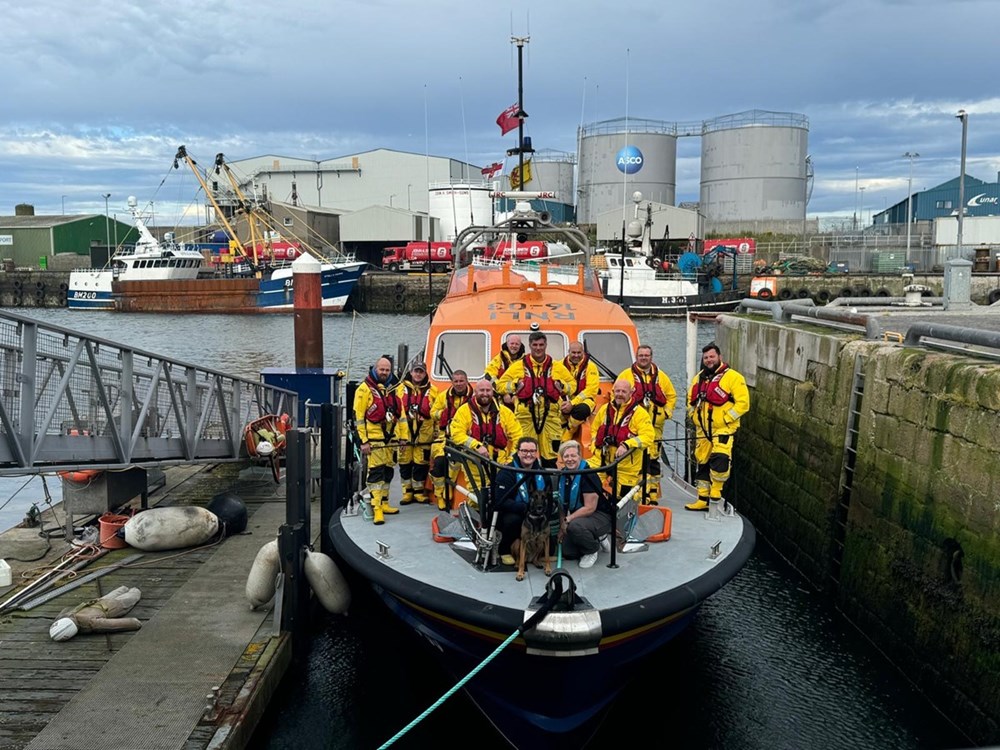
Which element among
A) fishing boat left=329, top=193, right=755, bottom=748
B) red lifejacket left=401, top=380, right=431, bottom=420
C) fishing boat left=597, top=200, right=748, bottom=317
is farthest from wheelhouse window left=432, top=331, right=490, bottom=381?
fishing boat left=597, top=200, right=748, bottom=317

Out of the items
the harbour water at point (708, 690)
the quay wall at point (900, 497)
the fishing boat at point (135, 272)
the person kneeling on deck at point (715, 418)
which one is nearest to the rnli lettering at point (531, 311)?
the person kneeling on deck at point (715, 418)

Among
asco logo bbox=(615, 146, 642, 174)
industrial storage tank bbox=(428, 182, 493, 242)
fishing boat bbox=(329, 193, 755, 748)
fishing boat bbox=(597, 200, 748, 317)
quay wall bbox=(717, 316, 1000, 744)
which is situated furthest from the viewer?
asco logo bbox=(615, 146, 642, 174)

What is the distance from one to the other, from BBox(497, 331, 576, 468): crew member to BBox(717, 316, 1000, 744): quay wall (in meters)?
2.66

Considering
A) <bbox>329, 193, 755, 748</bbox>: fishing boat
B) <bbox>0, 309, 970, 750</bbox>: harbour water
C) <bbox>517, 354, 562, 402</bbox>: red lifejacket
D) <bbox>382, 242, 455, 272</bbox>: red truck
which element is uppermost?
<bbox>382, 242, 455, 272</bbox>: red truck

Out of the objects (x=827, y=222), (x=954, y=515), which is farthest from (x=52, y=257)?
(x=954, y=515)

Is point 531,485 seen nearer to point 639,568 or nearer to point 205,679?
point 639,568

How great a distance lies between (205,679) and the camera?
5.26m

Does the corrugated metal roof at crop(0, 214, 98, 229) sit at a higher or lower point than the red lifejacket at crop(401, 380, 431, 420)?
higher

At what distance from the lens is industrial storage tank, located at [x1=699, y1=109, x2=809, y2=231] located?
49.8m

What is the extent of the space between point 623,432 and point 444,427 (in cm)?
141

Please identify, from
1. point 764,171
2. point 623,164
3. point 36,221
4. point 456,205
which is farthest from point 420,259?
point 36,221

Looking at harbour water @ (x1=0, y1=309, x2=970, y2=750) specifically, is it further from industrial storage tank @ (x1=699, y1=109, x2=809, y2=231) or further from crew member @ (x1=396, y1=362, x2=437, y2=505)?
industrial storage tank @ (x1=699, y1=109, x2=809, y2=231)

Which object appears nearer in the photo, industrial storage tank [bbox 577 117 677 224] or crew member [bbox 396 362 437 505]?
crew member [bbox 396 362 437 505]

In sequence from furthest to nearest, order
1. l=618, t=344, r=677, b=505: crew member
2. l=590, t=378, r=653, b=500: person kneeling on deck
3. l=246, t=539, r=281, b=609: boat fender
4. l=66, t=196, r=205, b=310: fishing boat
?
l=66, t=196, r=205, b=310: fishing boat < l=618, t=344, r=677, b=505: crew member < l=246, t=539, r=281, b=609: boat fender < l=590, t=378, r=653, b=500: person kneeling on deck
